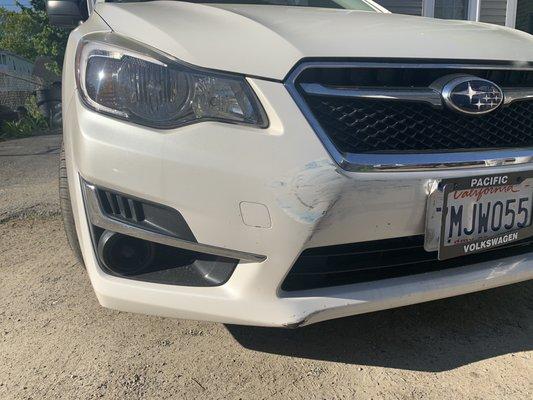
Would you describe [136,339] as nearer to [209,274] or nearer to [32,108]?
[209,274]

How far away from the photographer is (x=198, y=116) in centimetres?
163

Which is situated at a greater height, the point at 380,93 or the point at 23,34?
the point at 380,93

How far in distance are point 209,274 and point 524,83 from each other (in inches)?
55.3

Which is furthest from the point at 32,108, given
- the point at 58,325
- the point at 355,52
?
the point at 355,52

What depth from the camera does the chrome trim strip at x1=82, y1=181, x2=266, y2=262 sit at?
165cm

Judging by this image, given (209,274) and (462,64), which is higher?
(462,64)

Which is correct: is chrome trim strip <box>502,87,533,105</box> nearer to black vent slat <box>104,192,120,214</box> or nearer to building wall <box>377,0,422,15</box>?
black vent slat <box>104,192,120,214</box>

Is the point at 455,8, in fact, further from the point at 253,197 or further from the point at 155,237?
the point at 155,237

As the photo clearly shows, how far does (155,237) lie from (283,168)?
46 centimetres

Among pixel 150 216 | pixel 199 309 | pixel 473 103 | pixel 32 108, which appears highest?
pixel 473 103

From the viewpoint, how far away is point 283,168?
1.58m

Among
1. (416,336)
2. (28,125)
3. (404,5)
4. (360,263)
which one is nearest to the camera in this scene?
(360,263)

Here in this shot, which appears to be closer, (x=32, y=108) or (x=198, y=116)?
(x=198, y=116)

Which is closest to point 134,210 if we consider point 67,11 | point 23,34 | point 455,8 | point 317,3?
point 67,11
